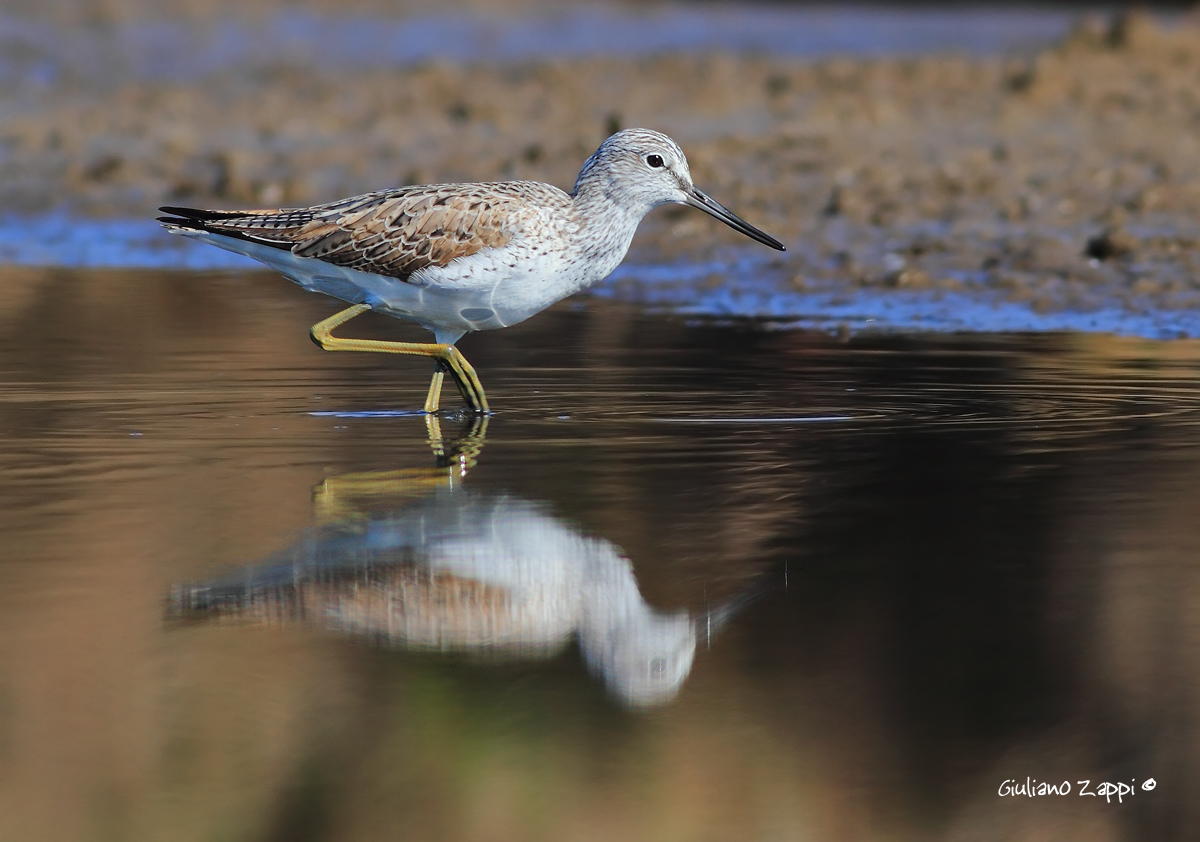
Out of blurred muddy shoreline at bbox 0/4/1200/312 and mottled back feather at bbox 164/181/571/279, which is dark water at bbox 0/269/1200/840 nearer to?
mottled back feather at bbox 164/181/571/279

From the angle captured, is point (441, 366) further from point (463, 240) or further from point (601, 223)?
point (601, 223)

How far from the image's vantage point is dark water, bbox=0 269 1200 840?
4340 mm

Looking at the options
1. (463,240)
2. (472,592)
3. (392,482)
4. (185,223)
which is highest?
(185,223)

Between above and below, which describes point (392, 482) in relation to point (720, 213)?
below

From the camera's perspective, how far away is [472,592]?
18.6ft

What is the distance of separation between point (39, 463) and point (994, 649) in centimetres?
395

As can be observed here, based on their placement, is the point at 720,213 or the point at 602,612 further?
the point at 720,213

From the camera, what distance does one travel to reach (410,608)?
5508mm

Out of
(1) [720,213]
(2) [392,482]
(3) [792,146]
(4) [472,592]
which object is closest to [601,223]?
(1) [720,213]

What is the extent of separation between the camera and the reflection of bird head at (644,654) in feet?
16.3

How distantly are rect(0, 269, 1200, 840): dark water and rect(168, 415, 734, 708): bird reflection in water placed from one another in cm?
2

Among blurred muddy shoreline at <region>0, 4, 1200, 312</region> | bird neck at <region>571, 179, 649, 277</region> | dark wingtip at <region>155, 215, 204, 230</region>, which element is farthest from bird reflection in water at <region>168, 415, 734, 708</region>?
blurred muddy shoreline at <region>0, 4, 1200, 312</region>

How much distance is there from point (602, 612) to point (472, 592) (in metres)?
0.40

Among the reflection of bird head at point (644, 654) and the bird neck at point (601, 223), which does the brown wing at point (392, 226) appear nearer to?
the bird neck at point (601, 223)
